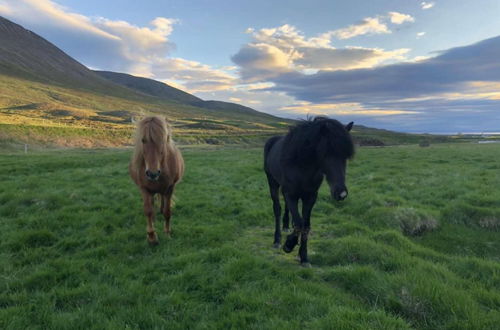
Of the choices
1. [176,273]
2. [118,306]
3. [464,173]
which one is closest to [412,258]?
[176,273]

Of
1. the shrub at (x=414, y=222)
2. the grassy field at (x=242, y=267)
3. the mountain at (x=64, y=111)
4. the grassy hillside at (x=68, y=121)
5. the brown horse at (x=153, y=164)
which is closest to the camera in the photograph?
the grassy field at (x=242, y=267)

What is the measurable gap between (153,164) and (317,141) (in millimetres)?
3235

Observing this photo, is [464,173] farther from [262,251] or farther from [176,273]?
[176,273]

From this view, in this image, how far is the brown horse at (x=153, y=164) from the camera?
19.8 feet

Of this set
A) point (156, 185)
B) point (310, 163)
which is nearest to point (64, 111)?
point (156, 185)

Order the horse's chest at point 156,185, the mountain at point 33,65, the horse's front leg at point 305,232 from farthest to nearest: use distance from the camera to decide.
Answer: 1. the mountain at point 33,65
2. the horse's chest at point 156,185
3. the horse's front leg at point 305,232

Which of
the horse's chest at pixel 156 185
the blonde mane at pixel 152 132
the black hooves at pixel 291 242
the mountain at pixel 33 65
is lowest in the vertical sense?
the black hooves at pixel 291 242

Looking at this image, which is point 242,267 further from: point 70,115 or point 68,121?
point 70,115

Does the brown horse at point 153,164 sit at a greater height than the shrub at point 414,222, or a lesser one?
greater

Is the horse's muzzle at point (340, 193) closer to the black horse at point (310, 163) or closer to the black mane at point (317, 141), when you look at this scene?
the black horse at point (310, 163)

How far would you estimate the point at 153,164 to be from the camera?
5934mm

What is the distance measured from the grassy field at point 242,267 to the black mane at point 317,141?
6.74 ft

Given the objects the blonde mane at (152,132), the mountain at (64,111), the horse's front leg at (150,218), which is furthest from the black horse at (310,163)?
the mountain at (64,111)

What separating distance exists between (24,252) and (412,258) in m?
7.62
